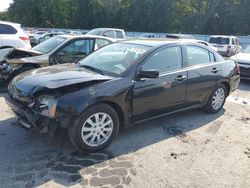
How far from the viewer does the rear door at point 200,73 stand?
539 centimetres

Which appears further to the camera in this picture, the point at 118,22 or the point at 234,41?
the point at 118,22

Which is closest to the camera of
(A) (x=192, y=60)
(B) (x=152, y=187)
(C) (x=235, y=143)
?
(B) (x=152, y=187)

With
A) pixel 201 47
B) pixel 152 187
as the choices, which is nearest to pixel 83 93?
pixel 152 187

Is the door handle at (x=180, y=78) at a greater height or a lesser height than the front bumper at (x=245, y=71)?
greater

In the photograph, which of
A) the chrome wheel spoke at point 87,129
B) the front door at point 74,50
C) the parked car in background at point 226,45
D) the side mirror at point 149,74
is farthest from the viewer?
the parked car in background at point 226,45

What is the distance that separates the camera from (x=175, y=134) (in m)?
5.04

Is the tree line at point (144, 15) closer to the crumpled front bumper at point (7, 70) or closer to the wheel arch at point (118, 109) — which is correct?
the crumpled front bumper at point (7, 70)

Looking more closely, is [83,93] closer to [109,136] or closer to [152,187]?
[109,136]

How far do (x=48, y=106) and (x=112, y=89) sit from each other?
92 cm

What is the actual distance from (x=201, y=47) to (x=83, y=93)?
2903 mm

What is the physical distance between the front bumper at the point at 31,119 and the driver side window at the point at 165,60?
5.63 feet

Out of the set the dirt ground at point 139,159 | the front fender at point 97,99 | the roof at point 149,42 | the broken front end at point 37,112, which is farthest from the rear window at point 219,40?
the broken front end at point 37,112

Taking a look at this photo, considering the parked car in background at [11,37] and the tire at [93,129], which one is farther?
the parked car in background at [11,37]

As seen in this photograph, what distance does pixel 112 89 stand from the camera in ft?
13.8
